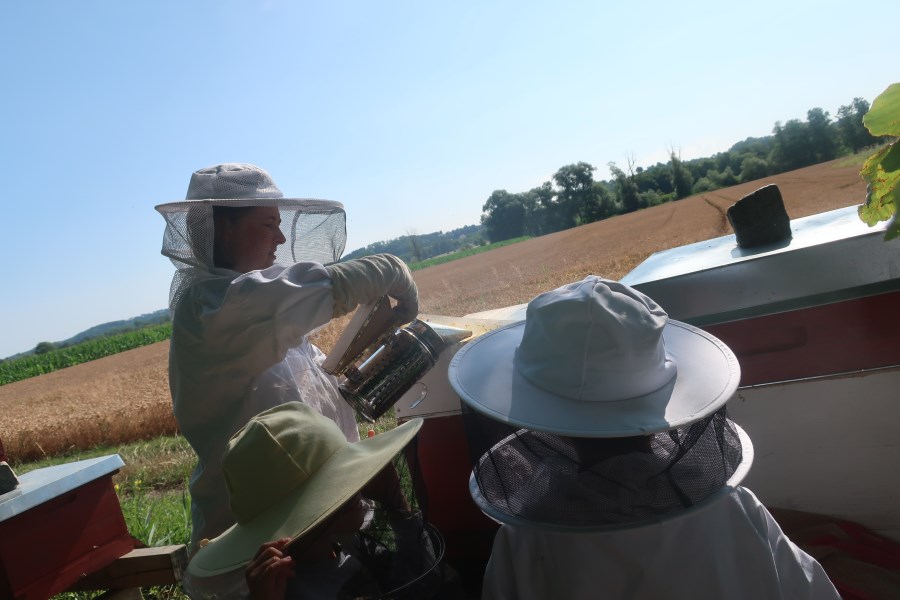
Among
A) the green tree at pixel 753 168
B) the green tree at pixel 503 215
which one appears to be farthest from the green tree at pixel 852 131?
the green tree at pixel 503 215

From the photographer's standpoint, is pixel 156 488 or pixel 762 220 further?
pixel 156 488

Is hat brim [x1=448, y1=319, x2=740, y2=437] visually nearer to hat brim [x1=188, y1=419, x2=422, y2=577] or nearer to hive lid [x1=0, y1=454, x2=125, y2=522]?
hat brim [x1=188, y1=419, x2=422, y2=577]

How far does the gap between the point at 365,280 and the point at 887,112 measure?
133 centimetres

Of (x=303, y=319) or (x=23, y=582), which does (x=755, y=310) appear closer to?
(x=303, y=319)

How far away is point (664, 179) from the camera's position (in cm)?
3450

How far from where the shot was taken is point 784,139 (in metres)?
23.6

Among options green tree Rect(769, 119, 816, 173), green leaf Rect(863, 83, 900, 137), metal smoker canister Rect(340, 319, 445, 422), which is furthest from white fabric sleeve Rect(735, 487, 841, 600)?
green tree Rect(769, 119, 816, 173)

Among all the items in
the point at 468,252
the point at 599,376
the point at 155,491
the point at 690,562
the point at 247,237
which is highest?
the point at 247,237

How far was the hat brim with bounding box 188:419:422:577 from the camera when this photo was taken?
1.34 meters

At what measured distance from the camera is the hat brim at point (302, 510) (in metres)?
1.34

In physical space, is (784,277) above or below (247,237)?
below

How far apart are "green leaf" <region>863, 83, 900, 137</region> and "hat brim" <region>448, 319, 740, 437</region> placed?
557 mm

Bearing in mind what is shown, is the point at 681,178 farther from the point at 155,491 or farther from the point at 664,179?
the point at 155,491

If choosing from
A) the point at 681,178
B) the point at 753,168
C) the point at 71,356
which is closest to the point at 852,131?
the point at 753,168
